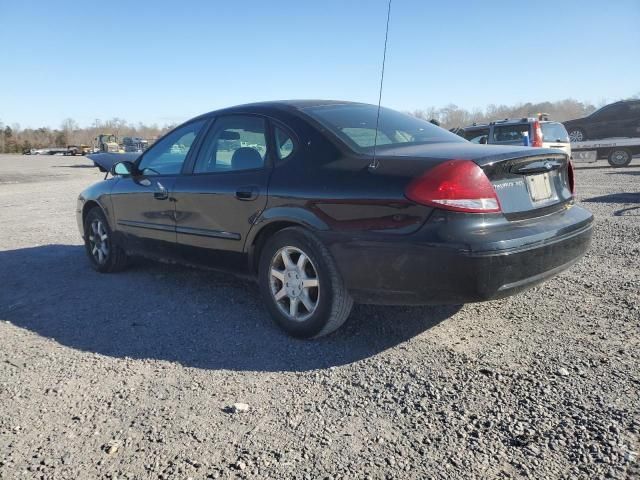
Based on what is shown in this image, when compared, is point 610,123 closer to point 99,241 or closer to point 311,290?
point 99,241

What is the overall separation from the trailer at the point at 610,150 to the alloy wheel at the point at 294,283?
704 inches

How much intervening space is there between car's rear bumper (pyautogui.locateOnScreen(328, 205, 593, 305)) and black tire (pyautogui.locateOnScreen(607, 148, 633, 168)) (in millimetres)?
17642

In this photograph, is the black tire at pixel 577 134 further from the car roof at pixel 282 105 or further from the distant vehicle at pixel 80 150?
the distant vehicle at pixel 80 150

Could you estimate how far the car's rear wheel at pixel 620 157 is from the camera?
17891 millimetres

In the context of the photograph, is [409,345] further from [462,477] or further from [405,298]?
[462,477]

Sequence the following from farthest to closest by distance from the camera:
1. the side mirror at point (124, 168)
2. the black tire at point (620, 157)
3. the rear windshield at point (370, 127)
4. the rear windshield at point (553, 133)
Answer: the black tire at point (620, 157), the rear windshield at point (553, 133), the side mirror at point (124, 168), the rear windshield at point (370, 127)

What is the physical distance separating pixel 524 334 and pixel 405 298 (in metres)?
0.94

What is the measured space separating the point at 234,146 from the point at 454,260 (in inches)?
80.1

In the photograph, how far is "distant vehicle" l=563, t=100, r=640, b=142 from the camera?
18.5 m

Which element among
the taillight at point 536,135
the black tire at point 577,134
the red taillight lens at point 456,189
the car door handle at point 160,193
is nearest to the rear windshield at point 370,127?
the red taillight lens at point 456,189

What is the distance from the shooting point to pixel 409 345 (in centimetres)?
319

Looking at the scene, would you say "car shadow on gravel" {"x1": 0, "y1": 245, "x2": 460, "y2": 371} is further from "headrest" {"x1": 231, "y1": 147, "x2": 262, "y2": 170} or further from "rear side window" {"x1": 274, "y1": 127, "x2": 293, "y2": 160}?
"rear side window" {"x1": 274, "y1": 127, "x2": 293, "y2": 160}

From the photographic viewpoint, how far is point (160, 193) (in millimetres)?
4445

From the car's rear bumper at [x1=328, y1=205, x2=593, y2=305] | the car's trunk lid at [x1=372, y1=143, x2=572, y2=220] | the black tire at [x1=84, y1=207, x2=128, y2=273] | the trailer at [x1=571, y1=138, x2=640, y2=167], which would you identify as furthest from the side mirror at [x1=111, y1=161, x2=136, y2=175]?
the trailer at [x1=571, y1=138, x2=640, y2=167]
